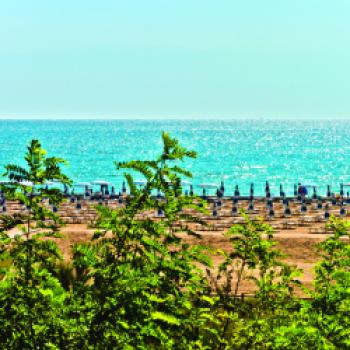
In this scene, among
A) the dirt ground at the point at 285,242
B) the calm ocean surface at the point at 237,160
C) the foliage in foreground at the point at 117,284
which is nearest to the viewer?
the foliage in foreground at the point at 117,284

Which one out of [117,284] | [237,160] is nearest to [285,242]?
[117,284]

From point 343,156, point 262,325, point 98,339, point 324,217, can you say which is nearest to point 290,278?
A: point 262,325

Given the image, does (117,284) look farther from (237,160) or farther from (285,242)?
(237,160)

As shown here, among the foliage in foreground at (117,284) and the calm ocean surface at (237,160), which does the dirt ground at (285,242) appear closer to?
the foliage in foreground at (117,284)

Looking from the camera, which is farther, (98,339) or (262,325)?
(262,325)

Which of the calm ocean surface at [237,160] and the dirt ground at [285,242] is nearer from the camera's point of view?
the dirt ground at [285,242]

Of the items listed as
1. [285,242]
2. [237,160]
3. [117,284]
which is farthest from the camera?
[237,160]

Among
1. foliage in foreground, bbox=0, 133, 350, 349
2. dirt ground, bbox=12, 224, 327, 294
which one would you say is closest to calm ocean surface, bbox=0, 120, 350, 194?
dirt ground, bbox=12, 224, 327, 294

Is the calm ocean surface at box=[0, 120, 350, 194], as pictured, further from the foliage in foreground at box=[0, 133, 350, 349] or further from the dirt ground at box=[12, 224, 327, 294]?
the foliage in foreground at box=[0, 133, 350, 349]

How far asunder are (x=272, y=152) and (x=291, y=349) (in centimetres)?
15216

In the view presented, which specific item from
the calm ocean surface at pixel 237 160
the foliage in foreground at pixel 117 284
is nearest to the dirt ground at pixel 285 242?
the foliage in foreground at pixel 117 284

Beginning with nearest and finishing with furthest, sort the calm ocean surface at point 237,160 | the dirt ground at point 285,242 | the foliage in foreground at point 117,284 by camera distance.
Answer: the foliage in foreground at point 117,284
the dirt ground at point 285,242
the calm ocean surface at point 237,160

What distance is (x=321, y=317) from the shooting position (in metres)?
7.36

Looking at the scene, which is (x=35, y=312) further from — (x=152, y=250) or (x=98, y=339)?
(x=152, y=250)
